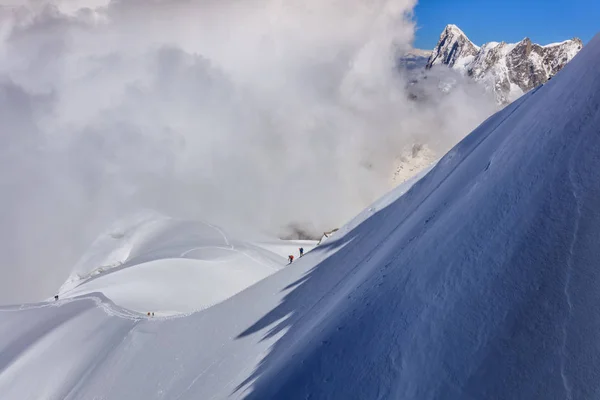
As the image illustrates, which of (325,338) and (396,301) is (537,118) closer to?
(396,301)

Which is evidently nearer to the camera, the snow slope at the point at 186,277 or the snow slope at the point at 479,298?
the snow slope at the point at 479,298

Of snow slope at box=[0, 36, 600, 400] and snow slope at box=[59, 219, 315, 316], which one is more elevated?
snow slope at box=[59, 219, 315, 316]

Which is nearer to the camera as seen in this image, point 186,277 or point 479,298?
point 479,298

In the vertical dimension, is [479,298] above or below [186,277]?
below

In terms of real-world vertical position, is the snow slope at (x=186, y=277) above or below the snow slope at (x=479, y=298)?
above

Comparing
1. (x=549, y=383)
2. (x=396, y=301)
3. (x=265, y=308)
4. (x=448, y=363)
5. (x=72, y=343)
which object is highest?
(x=72, y=343)

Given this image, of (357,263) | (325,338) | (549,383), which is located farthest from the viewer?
(357,263)

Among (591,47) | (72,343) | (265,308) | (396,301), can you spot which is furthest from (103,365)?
(591,47)

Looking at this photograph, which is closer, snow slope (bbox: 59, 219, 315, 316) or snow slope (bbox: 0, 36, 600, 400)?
snow slope (bbox: 0, 36, 600, 400)
